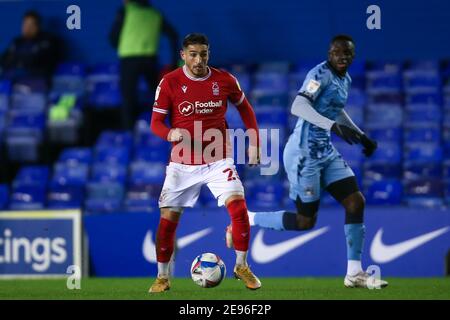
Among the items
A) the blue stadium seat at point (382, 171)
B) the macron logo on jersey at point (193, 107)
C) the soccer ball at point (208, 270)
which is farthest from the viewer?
the blue stadium seat at point (382, 171)

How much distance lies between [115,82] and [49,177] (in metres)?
1.68

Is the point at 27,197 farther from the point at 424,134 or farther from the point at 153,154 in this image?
the point at 424,134

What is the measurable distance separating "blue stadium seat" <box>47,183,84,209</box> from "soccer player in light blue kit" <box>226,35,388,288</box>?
171 inches

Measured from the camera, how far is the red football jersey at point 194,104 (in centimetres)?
865

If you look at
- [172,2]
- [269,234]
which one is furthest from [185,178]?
[172,2]

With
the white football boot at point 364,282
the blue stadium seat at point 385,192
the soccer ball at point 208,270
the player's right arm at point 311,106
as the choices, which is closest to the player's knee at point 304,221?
the white football boot at point 364,282

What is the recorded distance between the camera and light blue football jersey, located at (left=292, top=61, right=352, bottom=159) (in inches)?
360

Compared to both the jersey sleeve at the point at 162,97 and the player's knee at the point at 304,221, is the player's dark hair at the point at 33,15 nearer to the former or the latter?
the player's knee at the point at 304,221

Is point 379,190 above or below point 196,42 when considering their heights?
below

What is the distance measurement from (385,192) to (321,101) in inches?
134

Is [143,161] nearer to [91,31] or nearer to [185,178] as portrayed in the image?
[91,31]

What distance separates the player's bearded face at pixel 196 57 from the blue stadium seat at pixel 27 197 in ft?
17.5

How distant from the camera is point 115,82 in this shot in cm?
1505

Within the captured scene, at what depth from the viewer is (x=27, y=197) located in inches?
536
